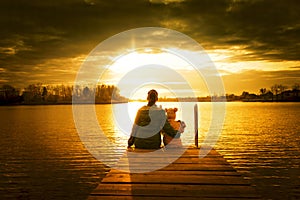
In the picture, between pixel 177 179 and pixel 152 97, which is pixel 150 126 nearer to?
pixel 152 97

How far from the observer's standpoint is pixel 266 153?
2244 centimetres

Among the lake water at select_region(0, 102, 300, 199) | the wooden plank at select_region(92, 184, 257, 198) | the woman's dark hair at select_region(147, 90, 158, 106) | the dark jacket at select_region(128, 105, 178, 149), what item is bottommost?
the lake water at select_region(0, 102, 300, 199)

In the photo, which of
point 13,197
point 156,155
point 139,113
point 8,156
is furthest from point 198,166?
point 8,156

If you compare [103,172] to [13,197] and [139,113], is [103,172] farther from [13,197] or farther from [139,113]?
[139,113]

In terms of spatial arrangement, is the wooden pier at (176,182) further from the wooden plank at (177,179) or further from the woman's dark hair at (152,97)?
the woman's dark hair at (152,97)

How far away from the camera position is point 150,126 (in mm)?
9586

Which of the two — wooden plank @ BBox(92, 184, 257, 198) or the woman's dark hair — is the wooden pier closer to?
wooden plank @ BBox(92, 184, 257, 198)

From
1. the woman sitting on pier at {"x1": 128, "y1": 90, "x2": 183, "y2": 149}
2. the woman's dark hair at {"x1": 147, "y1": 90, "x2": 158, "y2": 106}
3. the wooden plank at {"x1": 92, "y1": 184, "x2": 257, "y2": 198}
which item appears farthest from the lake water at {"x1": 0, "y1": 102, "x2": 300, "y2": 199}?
the wooden plank at {"x1": 92, "y1": 184, "x2": 257, "y2": 198}

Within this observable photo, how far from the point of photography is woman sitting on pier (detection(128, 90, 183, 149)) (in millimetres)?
9555

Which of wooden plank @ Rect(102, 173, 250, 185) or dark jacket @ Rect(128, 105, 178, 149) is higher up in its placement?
dark jacket @ Rect(128, 105, 178, 149)

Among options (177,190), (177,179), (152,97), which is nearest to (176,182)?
(177,179)

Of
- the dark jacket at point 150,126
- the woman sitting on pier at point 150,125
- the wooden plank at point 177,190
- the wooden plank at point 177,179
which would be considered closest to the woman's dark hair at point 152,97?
the woman sitting on pier at point 150,125

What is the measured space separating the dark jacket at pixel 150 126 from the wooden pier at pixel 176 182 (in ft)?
3.17

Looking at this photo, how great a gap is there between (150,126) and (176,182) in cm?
296
